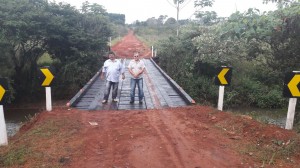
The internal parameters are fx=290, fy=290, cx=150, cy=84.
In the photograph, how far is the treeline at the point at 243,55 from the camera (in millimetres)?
13289

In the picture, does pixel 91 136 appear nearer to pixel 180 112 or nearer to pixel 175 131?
pixel 175 131

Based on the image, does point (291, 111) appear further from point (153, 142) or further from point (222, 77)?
point (153, 142)

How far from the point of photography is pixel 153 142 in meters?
5.20

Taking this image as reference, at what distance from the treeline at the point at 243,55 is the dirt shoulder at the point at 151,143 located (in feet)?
25.9

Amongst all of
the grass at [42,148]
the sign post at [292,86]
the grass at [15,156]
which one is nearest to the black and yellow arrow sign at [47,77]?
the grass at [42,148]

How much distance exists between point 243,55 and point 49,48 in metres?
12.0

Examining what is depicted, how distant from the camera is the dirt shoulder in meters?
4.43

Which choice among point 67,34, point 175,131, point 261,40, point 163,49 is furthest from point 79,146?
point 163,49

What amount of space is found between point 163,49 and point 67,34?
7.20 meters

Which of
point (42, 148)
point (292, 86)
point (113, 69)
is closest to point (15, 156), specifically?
point (42, 148)

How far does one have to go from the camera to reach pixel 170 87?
11242 mm

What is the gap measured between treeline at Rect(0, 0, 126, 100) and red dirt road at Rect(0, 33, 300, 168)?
426 inches

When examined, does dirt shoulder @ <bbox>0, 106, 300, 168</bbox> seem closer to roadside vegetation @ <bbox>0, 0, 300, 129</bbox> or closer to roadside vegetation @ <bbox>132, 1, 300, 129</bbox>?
roadside vegetation @ <bbox>132, 1, 300, 129</bbox>

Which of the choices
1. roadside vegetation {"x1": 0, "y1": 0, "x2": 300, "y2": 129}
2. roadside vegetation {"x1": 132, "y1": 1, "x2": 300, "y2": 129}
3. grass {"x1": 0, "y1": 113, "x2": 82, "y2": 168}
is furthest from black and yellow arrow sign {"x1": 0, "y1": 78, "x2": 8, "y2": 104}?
roadside vegetation {"x1": 0, "y1": 0, "x2": 300, "y2": 129}
